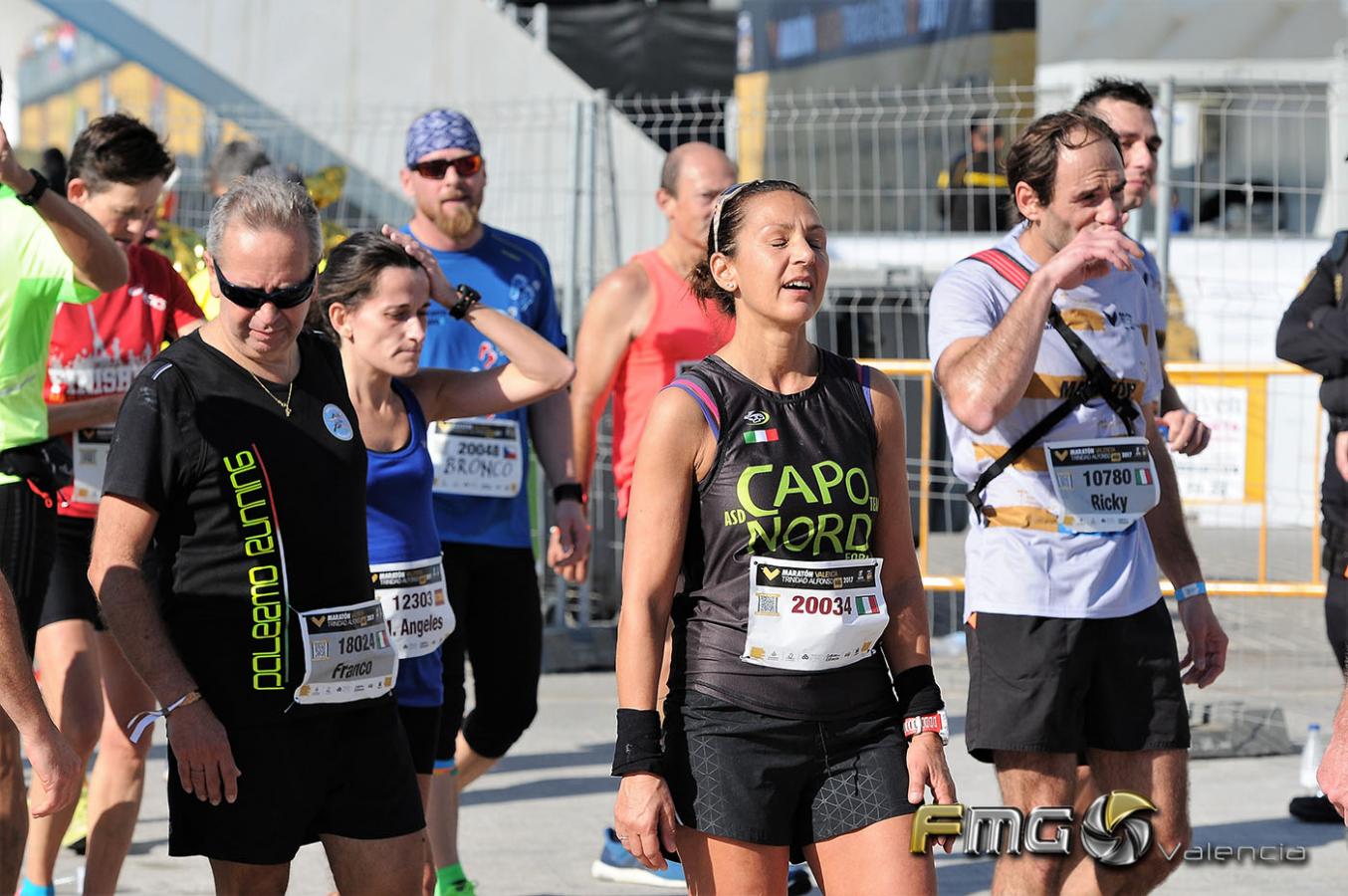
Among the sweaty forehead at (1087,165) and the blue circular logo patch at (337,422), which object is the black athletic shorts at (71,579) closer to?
the blue circular logo patch at (337,422)

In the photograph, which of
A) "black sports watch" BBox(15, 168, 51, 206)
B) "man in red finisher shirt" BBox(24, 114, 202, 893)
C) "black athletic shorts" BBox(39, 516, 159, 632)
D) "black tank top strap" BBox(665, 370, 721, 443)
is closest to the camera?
"black tank top strap" BBox(665, 370, 721, 443)

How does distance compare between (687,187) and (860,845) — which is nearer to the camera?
(860,845)

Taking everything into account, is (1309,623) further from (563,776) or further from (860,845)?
(860,845)

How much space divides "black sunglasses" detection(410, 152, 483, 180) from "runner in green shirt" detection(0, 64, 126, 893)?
1147 mm

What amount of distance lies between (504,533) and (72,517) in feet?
4.07

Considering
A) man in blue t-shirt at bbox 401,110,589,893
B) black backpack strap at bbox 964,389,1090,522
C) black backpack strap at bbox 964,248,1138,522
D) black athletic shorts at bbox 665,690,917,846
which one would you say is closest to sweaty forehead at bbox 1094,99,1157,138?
black backpack strap at bbox 964,248,1138,522

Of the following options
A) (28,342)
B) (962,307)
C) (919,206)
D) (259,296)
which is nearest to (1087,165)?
(962,307)

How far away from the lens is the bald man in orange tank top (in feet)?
18.7

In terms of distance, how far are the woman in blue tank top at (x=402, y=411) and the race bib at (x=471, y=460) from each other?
2.06 ft

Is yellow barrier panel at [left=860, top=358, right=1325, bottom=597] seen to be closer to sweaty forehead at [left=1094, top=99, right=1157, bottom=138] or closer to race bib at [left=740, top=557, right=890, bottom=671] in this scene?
sweaty forehead at [left=1094, top=99, right=1157, bottom=138]

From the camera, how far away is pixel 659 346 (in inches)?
224

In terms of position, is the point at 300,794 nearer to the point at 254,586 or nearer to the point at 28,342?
the point at 254,586

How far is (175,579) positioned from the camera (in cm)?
354

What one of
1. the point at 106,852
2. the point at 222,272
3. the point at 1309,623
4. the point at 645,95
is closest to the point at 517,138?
the point at 1309,623
